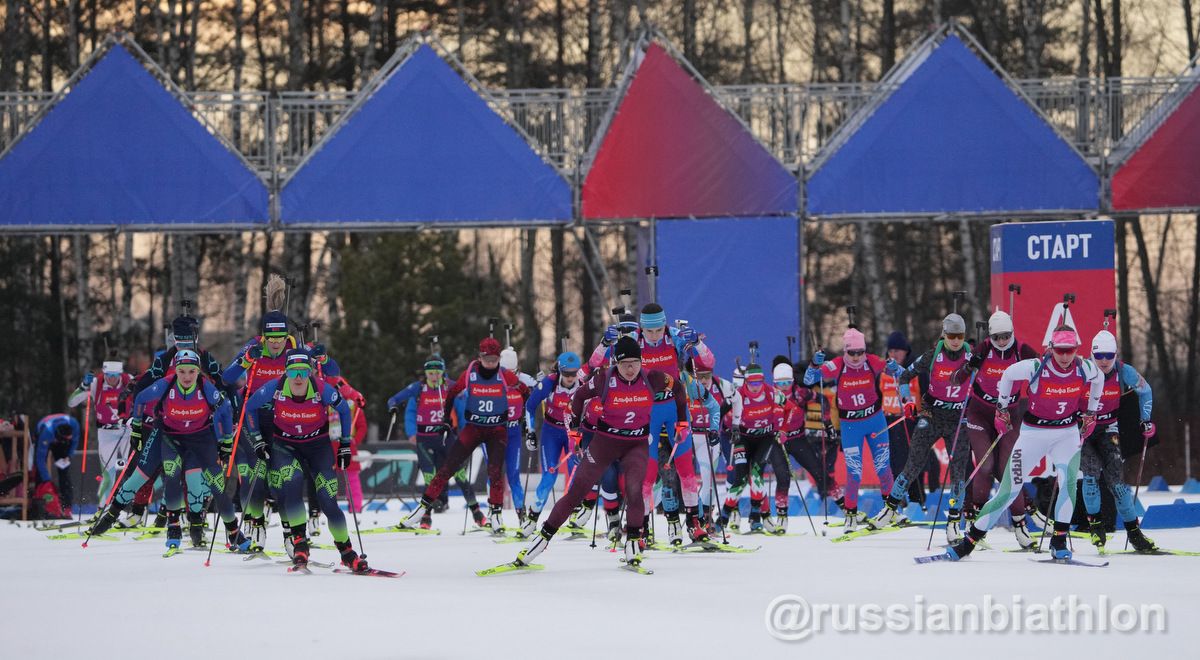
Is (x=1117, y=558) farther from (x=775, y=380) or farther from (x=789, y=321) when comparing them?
(x=789, y=321)

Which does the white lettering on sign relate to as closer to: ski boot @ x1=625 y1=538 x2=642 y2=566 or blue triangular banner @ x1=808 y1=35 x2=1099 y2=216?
blue triangular banner @ x1=808 y1=35 x2=1099 y2=216

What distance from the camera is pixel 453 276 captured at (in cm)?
3375

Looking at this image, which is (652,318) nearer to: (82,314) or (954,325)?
(954,325)

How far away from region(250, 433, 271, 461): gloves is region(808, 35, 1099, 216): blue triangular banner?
13.0 metres

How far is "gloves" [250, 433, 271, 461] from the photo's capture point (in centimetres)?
1312

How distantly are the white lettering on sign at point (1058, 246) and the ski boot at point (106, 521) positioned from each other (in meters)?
10.1

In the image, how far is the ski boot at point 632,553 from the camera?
13.2m

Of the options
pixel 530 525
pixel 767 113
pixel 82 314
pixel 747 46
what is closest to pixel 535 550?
pixel 530 525

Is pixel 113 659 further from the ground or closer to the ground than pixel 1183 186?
closer to the ground

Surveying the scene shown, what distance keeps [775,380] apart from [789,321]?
16.8 feet

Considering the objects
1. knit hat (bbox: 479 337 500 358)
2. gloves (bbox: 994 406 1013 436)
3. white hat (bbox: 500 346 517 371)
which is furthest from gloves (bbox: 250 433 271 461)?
white hat (bbox: 500 346 517 371)

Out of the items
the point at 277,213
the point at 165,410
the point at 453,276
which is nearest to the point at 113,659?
the point at 165,410

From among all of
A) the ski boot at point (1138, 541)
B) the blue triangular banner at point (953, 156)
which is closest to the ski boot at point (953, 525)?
the ski boot at point (1138, 541)

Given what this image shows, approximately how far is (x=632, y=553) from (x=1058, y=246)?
7581 millimetres
